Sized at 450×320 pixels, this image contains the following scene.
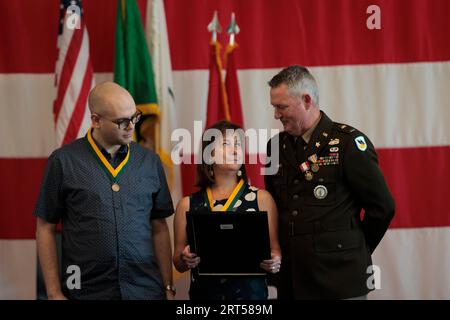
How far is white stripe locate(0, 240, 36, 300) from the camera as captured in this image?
3.87 metres

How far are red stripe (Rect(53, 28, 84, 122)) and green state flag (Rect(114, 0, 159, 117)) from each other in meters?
0.21

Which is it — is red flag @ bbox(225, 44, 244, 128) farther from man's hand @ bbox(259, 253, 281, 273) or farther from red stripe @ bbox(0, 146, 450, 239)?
man's hand @ bbox(259, 253, 281, 273)

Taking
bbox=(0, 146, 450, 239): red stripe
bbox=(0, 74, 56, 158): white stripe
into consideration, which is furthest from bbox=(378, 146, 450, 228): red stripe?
bbox=(0, 74, 56, 158): white stripe

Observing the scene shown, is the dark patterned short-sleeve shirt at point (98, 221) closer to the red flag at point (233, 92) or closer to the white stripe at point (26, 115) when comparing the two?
the red flag at point (233, 92)

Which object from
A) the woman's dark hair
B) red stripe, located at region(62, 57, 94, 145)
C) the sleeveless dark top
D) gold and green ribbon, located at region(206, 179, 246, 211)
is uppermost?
red stripe, located at region(62, 57, 94, 145)

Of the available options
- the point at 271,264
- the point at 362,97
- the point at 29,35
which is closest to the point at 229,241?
the point at 271,264

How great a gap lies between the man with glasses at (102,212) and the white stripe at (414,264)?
69.5 inches

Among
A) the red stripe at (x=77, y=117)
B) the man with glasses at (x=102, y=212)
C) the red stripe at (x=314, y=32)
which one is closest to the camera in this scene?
the man with glasses at (x=102, y=212)

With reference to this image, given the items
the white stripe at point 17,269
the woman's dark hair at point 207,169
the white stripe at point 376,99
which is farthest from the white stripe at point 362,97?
the woman's dark hair at point 207,169

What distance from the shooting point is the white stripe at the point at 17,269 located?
3869 millimetres

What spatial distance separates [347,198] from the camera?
2570 millimetres
